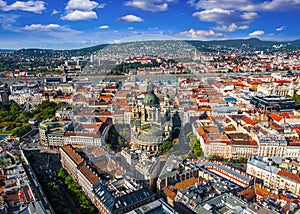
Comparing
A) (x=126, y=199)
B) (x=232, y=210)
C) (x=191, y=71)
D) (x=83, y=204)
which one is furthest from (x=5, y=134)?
(x=191, y=71)

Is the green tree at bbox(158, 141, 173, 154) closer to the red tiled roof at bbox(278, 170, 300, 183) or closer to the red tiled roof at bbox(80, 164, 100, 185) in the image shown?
the red tiled roof at bbox(80, 164, 100, 185)

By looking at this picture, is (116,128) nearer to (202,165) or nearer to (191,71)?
(202,165)

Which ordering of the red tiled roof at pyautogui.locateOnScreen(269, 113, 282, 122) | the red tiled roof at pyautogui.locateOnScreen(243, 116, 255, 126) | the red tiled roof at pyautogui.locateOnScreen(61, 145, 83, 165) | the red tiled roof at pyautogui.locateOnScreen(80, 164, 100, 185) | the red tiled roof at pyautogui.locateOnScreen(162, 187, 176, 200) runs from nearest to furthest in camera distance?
the red tiled roof at pyautogui.locateOnScreen(162, 187, 176, 200) < the red tiled roof at pyautogui.locateOnScreen(80, 164, 100, 185) < the red tiled roof at pyautogui.locateOnScreen(61, 145, 83, 165) < the red tiled roof at pyautogui.locateOnScreen(243, 116, 255, 126) < the red tiled roof at pyautogui.locateOnScreen(269, 113, 282, 122)

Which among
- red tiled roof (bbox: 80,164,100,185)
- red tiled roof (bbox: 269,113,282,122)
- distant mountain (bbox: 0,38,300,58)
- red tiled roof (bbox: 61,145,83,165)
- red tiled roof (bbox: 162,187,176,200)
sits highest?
distant mountain (bbox: 0,38,300,58)

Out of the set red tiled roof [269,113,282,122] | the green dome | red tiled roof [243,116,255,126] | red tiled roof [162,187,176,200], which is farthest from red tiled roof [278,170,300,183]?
red tiled roof [269,113,282,122]

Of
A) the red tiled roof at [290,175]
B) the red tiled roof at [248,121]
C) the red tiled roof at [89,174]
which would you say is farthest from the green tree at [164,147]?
the red tiled roof at [248,121]

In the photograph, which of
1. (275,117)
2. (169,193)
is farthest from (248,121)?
(169,193)

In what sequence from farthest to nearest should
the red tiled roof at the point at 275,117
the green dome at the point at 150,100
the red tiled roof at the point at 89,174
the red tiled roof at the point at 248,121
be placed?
the red tiled roof at the point at 275,117
the red tiled roof at the point at 248,121
the green dome at the point at 150,100
the red tiled roof at the point at 89,174

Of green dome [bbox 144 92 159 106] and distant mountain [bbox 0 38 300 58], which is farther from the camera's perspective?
distant mountain [bbox 0 38 300 58]

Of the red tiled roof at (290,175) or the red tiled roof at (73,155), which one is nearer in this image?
the red tiled roof at (290,175)

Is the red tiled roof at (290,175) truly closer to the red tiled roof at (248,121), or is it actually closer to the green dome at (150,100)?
the red tiled roof at (248,121)

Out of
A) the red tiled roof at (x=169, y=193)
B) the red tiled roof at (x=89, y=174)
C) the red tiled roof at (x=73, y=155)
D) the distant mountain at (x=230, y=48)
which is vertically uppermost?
the distant mountain at (x=230, y=48)
